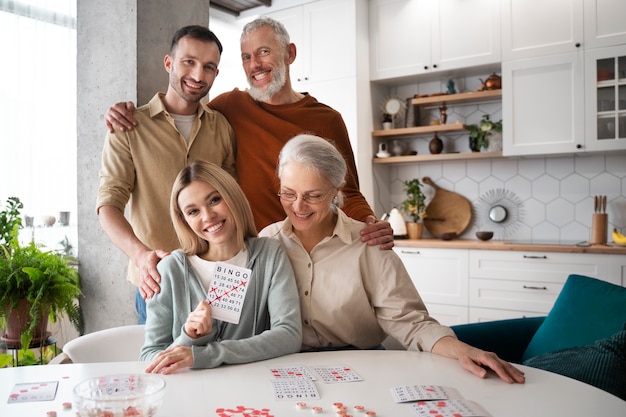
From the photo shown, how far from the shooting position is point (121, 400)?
0.98m

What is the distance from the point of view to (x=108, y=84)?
2.70 metres

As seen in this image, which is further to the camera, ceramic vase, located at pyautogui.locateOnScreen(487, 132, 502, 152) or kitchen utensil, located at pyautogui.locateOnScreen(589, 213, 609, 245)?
ceramic vase, located at pyautogui.locateOnScreen(487, 132, 502, 152)

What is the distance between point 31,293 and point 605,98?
3.80 metres

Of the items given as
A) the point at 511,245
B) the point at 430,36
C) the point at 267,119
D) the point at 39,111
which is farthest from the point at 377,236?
the point at 430,36

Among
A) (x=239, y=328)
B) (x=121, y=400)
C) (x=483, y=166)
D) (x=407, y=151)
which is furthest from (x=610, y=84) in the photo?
(x=121, y=400)

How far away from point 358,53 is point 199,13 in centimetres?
212

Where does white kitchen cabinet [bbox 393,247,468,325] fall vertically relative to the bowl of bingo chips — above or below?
below

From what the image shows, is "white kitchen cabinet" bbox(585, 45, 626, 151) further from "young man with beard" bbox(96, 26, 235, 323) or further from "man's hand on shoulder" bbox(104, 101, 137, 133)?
"man's hand on shoulder" bbox(104, 101, 137, 133)

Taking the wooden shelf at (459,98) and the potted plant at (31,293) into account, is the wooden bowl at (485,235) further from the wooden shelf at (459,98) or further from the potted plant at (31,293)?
the potted plant at (31,293)

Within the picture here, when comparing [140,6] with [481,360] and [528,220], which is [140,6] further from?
[528,220]

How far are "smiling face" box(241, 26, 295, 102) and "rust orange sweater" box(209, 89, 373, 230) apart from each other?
0.10 metres

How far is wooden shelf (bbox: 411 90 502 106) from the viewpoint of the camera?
4371 mm

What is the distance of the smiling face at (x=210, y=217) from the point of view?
170 cm

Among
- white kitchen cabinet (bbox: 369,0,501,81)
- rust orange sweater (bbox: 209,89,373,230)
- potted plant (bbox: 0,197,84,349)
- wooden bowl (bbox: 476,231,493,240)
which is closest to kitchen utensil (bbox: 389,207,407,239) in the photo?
wooden bowl (bbox: 476,231,493,240)
